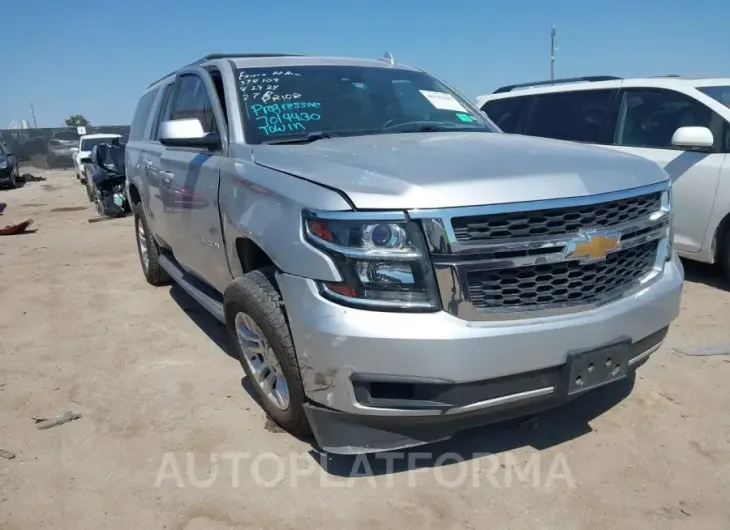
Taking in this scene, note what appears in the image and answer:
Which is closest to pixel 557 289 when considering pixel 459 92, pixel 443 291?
pixel 443 291

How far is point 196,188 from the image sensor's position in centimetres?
376

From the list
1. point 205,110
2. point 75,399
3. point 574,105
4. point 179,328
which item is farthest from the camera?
point 574,105

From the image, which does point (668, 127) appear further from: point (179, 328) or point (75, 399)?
point (75, 399)

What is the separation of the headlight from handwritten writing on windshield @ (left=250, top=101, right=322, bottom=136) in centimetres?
126

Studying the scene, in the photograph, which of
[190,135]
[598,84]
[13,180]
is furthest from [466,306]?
[13,180]

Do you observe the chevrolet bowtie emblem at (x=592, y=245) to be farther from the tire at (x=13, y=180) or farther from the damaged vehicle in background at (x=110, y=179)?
the tire at (x=13, y=180)

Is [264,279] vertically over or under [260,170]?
under

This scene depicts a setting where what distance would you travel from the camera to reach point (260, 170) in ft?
9.84

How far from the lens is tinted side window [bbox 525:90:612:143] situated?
243 inches

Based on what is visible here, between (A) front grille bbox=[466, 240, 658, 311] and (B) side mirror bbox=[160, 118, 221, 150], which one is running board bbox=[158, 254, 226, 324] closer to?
(B) side mirror bbox=[160, 118, 221, 150]

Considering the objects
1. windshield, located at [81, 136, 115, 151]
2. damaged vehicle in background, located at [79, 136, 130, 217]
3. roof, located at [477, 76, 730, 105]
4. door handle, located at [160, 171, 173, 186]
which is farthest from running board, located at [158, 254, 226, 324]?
windshield, located at [81, 136, 115, 151]

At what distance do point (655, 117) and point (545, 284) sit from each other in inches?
163

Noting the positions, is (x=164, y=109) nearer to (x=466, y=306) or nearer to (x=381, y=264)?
(x=381, y=264)

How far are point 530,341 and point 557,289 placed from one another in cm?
26
